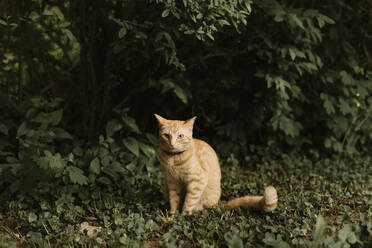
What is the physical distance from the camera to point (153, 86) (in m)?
4.21

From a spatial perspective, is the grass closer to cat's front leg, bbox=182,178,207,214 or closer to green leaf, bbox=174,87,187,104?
cat's front leg, bbox=182,178,207,214

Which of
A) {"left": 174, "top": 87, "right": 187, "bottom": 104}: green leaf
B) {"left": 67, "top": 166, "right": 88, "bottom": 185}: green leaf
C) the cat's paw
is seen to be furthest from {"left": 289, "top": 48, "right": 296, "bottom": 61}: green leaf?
{"left": 67, "top": 166, "right": 88, "bottom": 185}: green leaf

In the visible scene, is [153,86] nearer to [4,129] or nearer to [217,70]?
[217,70]

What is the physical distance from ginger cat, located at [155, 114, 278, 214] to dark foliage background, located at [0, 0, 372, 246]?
0.67m

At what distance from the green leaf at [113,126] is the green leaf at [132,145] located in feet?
0.50

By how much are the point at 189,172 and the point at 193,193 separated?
0.18 m

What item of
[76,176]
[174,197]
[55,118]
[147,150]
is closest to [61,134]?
[55,118]

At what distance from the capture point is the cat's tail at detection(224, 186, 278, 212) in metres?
2.59

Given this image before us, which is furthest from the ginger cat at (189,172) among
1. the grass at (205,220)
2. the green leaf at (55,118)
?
the green leaf at (55,118)

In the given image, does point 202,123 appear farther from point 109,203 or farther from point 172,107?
point 109,203

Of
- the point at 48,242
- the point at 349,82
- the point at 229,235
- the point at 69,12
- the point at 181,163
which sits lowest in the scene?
the point at 48,242

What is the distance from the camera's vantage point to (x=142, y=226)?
2.71 metres

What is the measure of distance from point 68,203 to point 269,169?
7.64ft

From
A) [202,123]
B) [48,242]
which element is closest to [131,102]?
[202,123]
